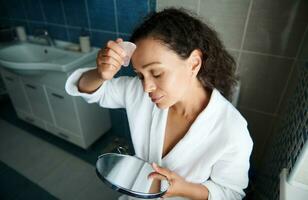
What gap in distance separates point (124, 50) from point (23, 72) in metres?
1.17

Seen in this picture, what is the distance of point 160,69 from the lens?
0.64 meters

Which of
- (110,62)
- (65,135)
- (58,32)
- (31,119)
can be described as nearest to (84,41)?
(58,32)

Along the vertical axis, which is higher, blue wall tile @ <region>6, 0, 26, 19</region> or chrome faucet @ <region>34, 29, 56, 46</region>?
blue wall tile @ <region>6, 0, 26, 19</region>

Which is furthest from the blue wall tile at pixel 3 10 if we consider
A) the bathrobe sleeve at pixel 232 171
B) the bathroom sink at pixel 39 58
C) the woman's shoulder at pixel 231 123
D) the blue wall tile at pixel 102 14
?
the bathrobe sleeve at pixel 232 171

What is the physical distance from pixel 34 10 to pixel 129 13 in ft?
3.17

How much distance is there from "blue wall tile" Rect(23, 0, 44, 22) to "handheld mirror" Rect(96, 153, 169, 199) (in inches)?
63.6

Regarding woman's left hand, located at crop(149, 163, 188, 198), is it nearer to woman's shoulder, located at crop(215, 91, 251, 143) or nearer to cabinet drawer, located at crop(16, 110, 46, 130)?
woman's shoulder, located at crop(215, 91, 251, 143)

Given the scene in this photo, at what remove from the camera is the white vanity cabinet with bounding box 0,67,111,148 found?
1571mm

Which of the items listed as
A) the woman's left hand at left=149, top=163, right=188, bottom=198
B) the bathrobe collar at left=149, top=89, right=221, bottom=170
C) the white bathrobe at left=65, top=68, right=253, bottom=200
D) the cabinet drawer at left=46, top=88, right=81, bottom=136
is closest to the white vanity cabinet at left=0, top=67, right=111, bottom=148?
the cabinet drawer at left=46, top=88, right=81, bottom=136

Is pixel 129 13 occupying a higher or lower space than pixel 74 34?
higher

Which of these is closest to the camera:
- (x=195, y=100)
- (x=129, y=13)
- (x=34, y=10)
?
(x=195, y=100)

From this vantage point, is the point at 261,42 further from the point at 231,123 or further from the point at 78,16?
the point at 78,16

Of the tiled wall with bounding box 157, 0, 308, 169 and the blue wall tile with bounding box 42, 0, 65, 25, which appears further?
the blue wall tile with bounding box 42, 0, 65, 25

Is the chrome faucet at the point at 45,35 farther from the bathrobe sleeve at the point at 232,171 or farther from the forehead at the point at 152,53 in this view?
the bathrobe sleeve at the point at 232,171
